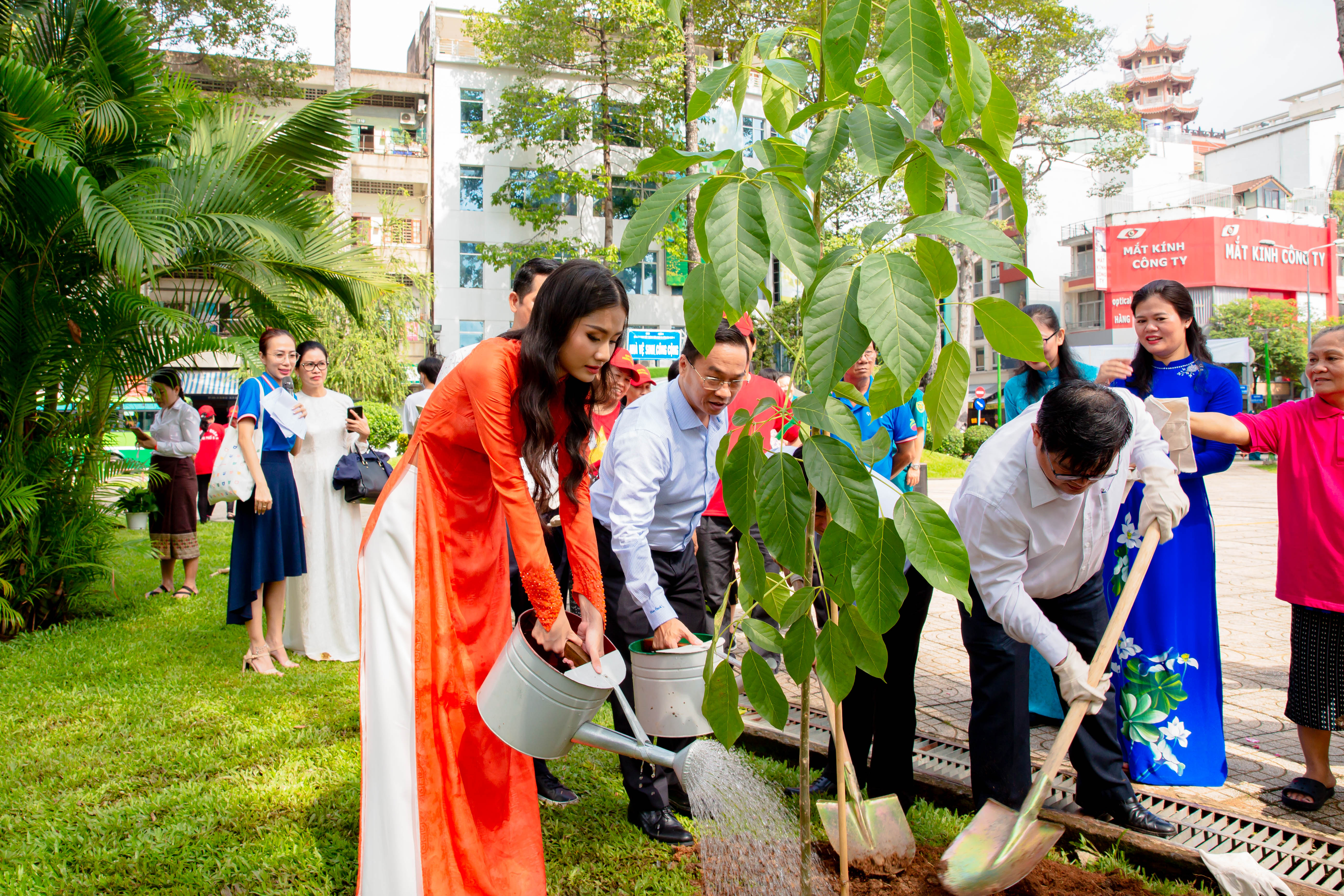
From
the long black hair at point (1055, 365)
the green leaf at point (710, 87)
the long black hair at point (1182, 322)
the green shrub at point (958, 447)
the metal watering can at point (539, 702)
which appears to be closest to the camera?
the green leaf at point (710, 87)

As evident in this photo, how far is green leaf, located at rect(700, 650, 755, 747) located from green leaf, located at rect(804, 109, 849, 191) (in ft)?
3.21

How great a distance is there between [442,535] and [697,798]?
113cm

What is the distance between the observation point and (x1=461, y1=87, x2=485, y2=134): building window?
2789 centimetres

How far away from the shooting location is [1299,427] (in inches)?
131

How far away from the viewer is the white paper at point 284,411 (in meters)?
4.97

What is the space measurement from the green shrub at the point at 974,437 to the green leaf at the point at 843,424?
20770 millimetres

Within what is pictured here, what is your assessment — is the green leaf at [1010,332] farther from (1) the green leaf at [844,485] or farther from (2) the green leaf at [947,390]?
(1) the green leaf at [844,485]

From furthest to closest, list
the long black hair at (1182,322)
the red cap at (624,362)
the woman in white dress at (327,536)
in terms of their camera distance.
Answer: the woman in white dress at (327,536)
the red cap at (624,362)
the long black hair at (1182,322)

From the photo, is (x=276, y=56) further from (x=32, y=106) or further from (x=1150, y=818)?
(x=1150, y=818)

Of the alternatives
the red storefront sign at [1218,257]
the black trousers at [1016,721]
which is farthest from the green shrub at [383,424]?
the red storefront sign at [1218,257]

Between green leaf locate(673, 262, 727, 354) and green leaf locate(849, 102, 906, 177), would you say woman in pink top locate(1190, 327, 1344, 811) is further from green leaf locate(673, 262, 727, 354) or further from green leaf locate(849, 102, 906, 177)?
green leaf locate(673, 262, 727, 354)

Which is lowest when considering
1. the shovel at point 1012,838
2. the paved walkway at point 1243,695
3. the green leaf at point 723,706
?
the paved walkway at point 1243,695

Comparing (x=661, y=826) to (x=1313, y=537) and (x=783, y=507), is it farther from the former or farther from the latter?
(x=1313, y=537)

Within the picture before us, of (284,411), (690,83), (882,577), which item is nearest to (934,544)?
(882,577)
